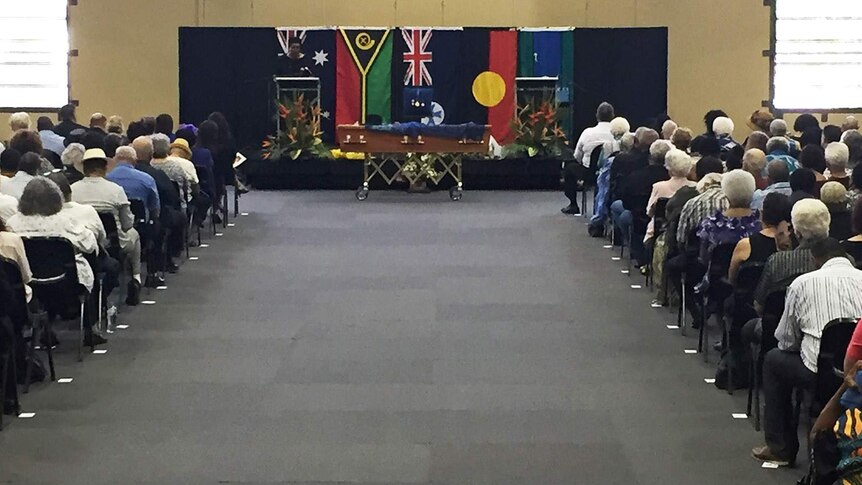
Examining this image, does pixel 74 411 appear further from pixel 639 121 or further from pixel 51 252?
pixel 639 121

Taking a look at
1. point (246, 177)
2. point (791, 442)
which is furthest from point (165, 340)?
point (246, 177)

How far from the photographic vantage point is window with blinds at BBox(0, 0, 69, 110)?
18.3m

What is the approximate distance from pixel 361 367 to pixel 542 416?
4.88 ft

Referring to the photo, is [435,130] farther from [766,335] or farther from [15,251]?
[766,335]

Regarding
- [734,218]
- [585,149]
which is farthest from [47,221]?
[585,149]

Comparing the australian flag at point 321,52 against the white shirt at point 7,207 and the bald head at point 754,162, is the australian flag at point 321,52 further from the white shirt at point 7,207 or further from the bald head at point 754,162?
the white shirt at point 7,207

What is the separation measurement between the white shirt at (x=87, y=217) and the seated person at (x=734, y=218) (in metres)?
3.81

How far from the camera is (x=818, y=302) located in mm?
5855

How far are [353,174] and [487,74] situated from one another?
2.23 metres

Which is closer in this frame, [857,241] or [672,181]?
[857,241]

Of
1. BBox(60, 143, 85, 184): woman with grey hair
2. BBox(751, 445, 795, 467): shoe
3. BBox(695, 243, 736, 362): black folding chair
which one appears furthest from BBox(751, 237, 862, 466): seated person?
BBox(60, 143, 85, 184): woman with grey hair

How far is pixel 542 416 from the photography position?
7.10 metres

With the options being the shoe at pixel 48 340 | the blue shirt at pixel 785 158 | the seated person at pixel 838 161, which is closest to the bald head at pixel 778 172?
the seated person at pixel 838 161

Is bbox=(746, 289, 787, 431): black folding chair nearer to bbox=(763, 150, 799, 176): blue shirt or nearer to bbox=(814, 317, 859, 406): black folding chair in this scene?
bbox=(814, 317, 859, 406): black folding chair
